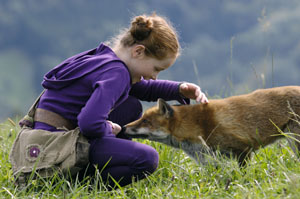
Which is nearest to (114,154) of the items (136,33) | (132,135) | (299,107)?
(132,135)

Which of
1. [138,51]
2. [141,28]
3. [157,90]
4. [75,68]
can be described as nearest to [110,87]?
[75,68]

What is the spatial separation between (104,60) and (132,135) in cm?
102

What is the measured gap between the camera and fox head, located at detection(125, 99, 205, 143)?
4.42 meters

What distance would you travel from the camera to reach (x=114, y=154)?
3.75 m

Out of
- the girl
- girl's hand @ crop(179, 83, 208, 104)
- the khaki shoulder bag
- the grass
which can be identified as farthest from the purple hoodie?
girl's hand @ crop(179, 83, 208, 104)

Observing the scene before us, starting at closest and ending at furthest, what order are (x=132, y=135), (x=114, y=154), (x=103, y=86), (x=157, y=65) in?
(x=103, y=86)
(x=114, y=154)
(x=157, y=65)
(x=132, y=135)

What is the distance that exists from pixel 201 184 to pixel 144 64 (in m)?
1.35

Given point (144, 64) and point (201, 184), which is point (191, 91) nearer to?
point (144, 64)

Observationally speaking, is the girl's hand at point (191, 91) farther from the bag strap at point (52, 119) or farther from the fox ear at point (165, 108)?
the bag strap at point (52, 119)

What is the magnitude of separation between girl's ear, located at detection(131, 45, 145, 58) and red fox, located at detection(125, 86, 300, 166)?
0.68 meters

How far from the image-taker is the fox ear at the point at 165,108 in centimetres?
442

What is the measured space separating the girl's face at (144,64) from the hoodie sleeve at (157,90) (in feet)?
2.18

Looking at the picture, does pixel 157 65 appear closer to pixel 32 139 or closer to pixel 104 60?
pixel 104 60

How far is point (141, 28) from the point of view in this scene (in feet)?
13.0
